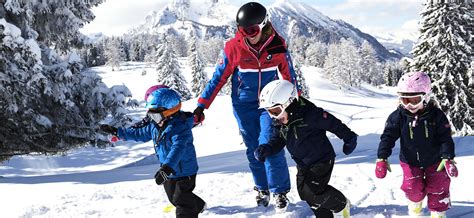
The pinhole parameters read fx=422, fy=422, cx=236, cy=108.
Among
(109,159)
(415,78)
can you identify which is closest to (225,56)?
(415,78)

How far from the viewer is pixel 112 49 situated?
104438mm

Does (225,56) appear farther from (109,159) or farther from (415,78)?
(109,159)

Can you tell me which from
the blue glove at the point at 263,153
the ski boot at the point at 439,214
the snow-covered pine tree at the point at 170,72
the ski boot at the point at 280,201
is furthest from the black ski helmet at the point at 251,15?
the snow-covered pine tree at the point at 170,72

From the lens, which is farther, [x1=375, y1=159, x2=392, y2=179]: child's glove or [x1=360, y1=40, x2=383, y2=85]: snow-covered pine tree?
[x1=360, y1=40, x2=383, y2=85]: snow-covered pine tree

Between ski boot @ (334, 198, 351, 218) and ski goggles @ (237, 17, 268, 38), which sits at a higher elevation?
ski goggles @ (237, 17, 268, 38)

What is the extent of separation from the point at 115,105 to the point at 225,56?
18.7ft

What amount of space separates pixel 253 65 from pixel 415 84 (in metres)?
1.79

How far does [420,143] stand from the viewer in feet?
14.3

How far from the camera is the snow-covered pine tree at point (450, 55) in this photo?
80.2 feet

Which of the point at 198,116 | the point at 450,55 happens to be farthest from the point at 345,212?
the point at 450,55

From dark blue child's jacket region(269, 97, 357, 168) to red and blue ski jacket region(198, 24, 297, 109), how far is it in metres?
0.88

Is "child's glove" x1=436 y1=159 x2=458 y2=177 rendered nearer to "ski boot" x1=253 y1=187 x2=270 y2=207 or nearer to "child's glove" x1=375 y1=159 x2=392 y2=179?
"child's glove" x1=375 y1=159 x2=392 y2=179

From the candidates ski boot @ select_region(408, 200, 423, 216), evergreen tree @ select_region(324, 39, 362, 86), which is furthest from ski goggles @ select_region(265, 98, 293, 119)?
evergreen tree @ select_region(324, 39, 362, 86)

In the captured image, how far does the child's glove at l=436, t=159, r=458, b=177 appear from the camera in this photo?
3.93 metres
